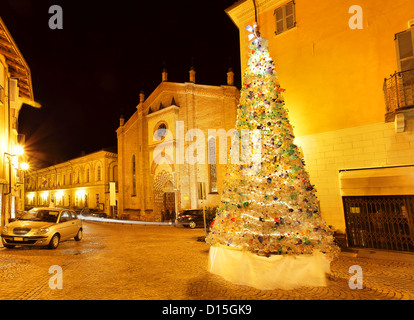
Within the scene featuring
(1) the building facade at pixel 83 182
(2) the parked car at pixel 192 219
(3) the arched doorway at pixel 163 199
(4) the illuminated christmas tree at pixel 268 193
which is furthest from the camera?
(1) the building facade at pixel 83 182

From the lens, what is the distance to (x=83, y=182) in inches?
1624

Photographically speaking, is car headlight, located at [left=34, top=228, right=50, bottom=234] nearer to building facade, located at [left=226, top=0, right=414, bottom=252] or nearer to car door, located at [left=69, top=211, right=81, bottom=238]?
car door, located at [left=69, top=211, right=81, bottom=238]

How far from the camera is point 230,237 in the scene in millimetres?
6395

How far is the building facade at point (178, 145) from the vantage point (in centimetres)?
2388

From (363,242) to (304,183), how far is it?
4663mm

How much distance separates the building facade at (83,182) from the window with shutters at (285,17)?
23.3m

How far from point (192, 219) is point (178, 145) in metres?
7.26

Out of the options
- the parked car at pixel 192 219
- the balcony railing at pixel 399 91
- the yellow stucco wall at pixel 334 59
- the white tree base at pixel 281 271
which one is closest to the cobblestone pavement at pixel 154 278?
the white tree base at pixel 281 271

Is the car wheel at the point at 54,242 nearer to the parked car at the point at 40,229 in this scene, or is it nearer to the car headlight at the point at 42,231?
the parked car at the point at 40,229

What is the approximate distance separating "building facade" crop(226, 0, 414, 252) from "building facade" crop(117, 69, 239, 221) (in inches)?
504

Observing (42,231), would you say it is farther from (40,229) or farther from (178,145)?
(178,145)

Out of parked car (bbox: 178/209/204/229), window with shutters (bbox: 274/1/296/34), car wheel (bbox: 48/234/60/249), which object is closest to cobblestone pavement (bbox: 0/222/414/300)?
car wheel (bbox: 48/234/60/249)

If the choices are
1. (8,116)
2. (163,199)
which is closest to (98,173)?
(163,199)
